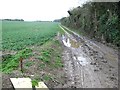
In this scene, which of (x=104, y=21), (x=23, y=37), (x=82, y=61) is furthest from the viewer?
(x=23, y=37)

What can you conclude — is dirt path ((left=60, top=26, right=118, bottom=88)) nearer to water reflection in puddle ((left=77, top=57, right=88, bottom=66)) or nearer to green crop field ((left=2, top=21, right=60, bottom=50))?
water reflection in puddle ((left=77, top=57, right=88, bottom=66))

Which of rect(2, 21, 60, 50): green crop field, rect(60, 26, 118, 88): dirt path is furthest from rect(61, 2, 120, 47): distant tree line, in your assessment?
rect(60, 26, 118, 88): dirt path

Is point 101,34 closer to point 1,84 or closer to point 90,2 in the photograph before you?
point 90,2

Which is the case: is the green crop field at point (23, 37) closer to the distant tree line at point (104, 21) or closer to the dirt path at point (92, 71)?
the distant tree line at point (104, 21)

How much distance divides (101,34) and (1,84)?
21.5 meters

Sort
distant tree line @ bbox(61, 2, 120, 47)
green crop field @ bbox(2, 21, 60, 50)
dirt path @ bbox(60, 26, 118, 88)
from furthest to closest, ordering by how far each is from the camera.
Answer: green crop field @ bbox(2, 21, 60, 50) → distant tree line @ bbox(61, 2, 120, 47) → dirt path @ bbox(60, 26, 118, 88)

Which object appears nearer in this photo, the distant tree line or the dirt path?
the dirt path

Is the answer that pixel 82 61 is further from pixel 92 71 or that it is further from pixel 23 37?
pixel 23 37

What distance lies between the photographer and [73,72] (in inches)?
508

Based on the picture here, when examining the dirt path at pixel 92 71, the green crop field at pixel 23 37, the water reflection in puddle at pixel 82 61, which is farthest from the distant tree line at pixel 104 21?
the dirt path at pixel 92 71

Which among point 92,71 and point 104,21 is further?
point 104,21

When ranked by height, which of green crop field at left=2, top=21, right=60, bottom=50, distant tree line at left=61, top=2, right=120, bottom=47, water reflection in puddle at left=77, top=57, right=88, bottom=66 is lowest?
green crop field at left=2, top=21, right=60, bottom=50

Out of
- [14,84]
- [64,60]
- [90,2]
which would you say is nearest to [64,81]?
[14,84]

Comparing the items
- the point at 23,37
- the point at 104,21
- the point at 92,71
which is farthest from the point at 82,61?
the point at 23,37
